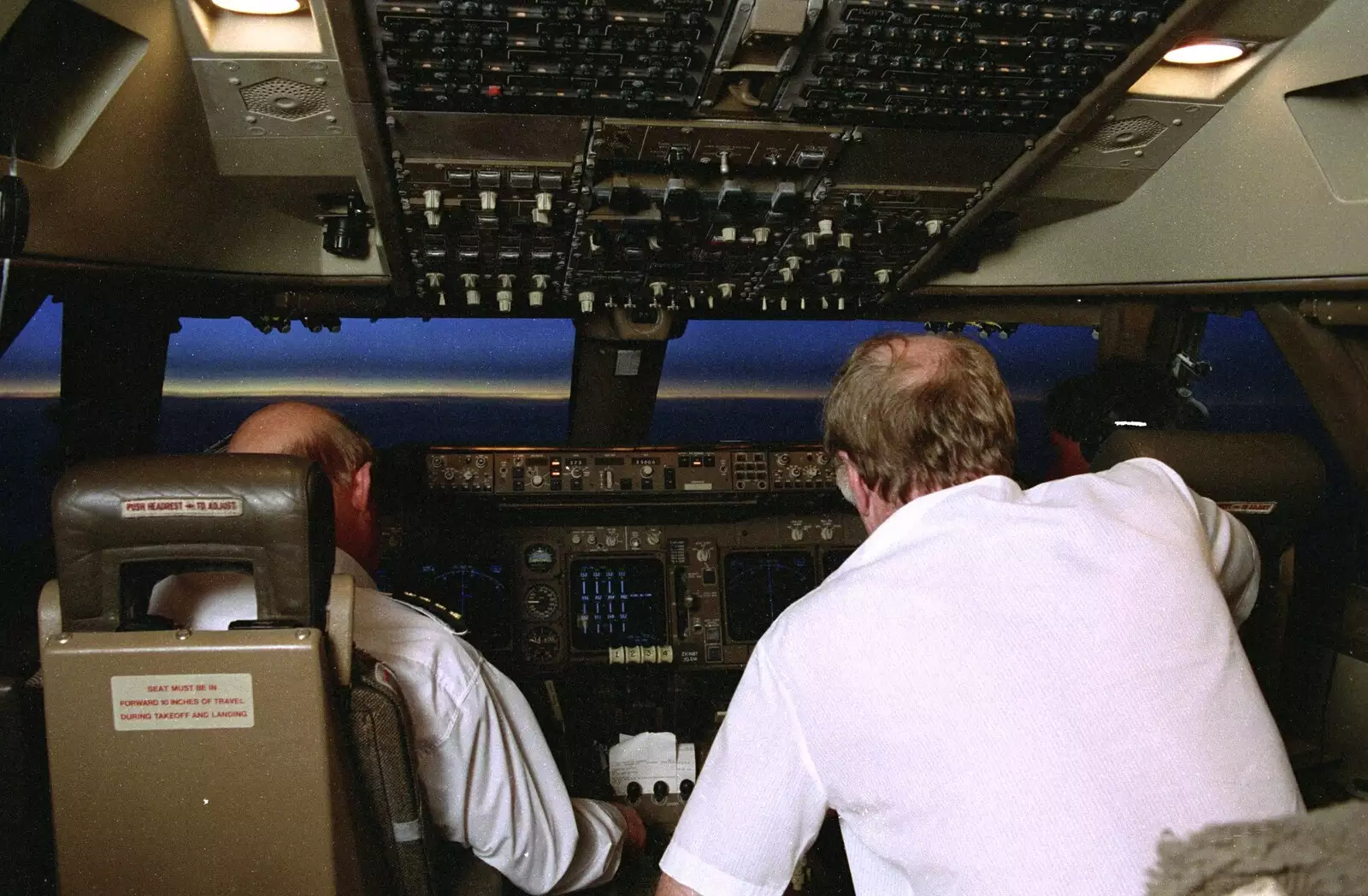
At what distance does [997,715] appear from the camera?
100cm

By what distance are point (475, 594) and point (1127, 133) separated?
76.5 inches

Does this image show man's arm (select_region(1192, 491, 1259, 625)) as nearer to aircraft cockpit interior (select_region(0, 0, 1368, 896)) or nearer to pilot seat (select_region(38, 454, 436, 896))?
aircraft cockpit interior (select_region(0, 0, 1368, 896))

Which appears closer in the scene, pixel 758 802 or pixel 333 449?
pixel 758 802

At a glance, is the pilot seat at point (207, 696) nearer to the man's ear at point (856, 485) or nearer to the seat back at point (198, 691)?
the seat back at point (198, 691)

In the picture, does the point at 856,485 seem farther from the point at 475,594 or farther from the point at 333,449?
the point at 475,594

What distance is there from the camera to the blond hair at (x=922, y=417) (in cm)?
130

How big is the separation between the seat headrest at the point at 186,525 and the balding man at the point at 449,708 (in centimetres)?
20

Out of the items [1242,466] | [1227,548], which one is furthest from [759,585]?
[1227,548]

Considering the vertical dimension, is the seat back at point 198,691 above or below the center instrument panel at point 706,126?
below

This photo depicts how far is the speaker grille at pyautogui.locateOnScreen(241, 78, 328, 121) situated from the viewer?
70.8 inches

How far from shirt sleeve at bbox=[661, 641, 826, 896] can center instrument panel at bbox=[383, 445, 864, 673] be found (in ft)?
4.71

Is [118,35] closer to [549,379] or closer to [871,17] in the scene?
[871,17]

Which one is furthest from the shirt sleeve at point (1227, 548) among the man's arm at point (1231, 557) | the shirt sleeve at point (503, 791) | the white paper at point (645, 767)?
the white paper at point (645, 767)

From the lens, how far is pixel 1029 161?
2.02 meters
